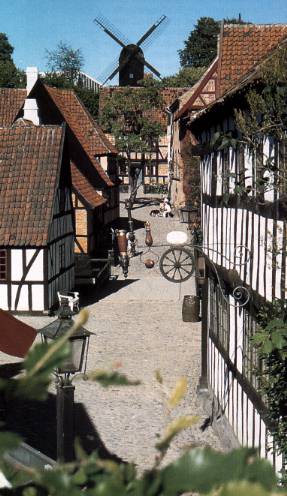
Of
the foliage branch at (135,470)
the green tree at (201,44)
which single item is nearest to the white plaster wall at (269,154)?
the foliage branch at (135,470)

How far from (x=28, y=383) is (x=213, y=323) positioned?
1169 cm

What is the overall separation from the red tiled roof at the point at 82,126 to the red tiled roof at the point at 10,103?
265 cm

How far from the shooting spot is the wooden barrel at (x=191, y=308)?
1952 cm

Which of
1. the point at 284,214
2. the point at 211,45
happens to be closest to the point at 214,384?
the point at 284,214

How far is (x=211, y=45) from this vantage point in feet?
293

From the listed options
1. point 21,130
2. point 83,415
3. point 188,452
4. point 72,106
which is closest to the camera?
point 188,452

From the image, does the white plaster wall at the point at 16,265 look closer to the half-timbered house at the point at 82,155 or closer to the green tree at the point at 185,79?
the half-timbered house at the point at 82,155

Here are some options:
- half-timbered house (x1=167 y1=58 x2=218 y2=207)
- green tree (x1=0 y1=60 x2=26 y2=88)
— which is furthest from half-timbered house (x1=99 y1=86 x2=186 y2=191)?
green tree (x1=0 y1=60 x2=26 y2=88)

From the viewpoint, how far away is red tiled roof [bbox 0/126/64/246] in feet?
65.9

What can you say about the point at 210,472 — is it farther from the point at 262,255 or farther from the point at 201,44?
the point at 201,44

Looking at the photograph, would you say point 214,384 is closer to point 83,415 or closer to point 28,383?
point 83,415

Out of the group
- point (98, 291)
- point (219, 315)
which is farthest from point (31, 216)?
point (219, 315)

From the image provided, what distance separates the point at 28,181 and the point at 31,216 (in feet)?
3.90

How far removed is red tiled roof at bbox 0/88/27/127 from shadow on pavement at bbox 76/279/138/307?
12639 millimetres
